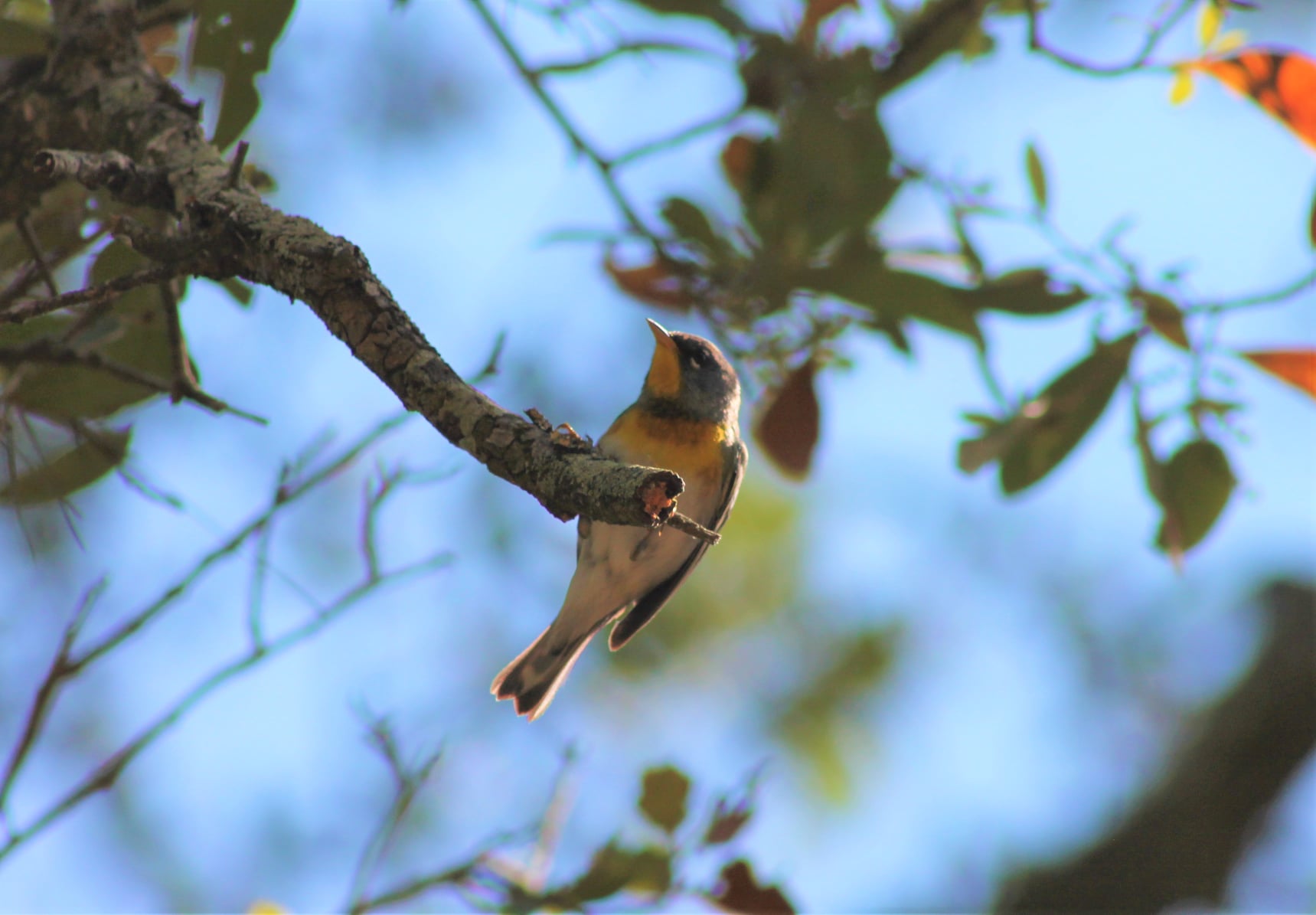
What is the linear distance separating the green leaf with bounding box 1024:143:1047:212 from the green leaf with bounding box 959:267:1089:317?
20 centimetres

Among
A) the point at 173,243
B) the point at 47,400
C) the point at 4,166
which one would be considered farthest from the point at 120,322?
the point at 173,243

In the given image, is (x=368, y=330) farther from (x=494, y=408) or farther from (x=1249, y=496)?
(x=1249, y=496)

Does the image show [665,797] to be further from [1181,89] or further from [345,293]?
[1181,89]

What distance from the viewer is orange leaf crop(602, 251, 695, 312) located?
10.3ft

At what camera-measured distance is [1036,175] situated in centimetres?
304

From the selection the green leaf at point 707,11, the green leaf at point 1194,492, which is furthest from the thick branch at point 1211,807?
the green leaf at point 707,11

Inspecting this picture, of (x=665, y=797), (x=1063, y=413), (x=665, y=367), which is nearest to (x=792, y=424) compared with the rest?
(x=1063, y=413)

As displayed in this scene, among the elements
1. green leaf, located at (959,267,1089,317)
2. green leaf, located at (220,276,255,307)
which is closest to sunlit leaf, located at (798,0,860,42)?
green leaf, located at (959,267,1089,317)

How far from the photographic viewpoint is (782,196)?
2.86 metres

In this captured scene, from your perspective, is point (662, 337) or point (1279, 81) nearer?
point (1279, 81)

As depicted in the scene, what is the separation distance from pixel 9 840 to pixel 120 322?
1.04 metres

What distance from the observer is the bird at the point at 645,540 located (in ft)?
11.2

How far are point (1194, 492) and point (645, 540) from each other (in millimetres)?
1635

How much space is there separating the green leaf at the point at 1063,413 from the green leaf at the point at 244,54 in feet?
7.07
